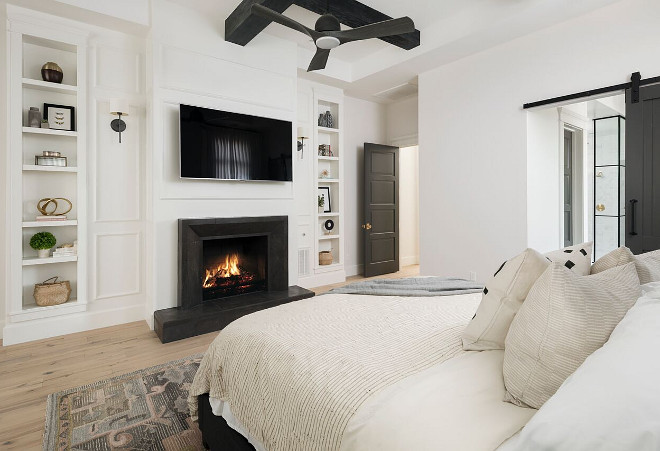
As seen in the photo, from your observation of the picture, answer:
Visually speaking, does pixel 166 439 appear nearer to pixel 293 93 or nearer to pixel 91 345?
pixel 91 345

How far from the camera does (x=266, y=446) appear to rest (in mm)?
1195

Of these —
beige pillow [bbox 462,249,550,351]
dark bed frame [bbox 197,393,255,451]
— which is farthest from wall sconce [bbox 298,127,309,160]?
beige pillow [bbox 462,249,550,351]

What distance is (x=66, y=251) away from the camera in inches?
131

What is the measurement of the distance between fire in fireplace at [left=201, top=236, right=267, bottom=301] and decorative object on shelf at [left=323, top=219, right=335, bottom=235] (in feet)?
4.93

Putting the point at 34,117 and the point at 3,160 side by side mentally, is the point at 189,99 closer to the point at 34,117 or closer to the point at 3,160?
the point at 34,117

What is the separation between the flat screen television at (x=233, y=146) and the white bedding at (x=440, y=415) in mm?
3094

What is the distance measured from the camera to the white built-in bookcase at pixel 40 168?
3.07 meters

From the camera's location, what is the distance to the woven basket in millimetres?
3207

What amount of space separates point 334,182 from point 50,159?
338 cm

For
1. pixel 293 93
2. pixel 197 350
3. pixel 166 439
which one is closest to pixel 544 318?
pixel 166 439

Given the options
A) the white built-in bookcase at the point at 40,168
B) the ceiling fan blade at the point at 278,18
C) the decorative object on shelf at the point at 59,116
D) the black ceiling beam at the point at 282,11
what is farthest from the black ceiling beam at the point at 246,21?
the decorative object on shelf at the point at 59,116

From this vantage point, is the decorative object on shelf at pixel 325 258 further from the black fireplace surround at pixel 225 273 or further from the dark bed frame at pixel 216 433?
the dark bed frame at pixel 216 433

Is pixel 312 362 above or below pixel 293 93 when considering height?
below

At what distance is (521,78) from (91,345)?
4.72m
